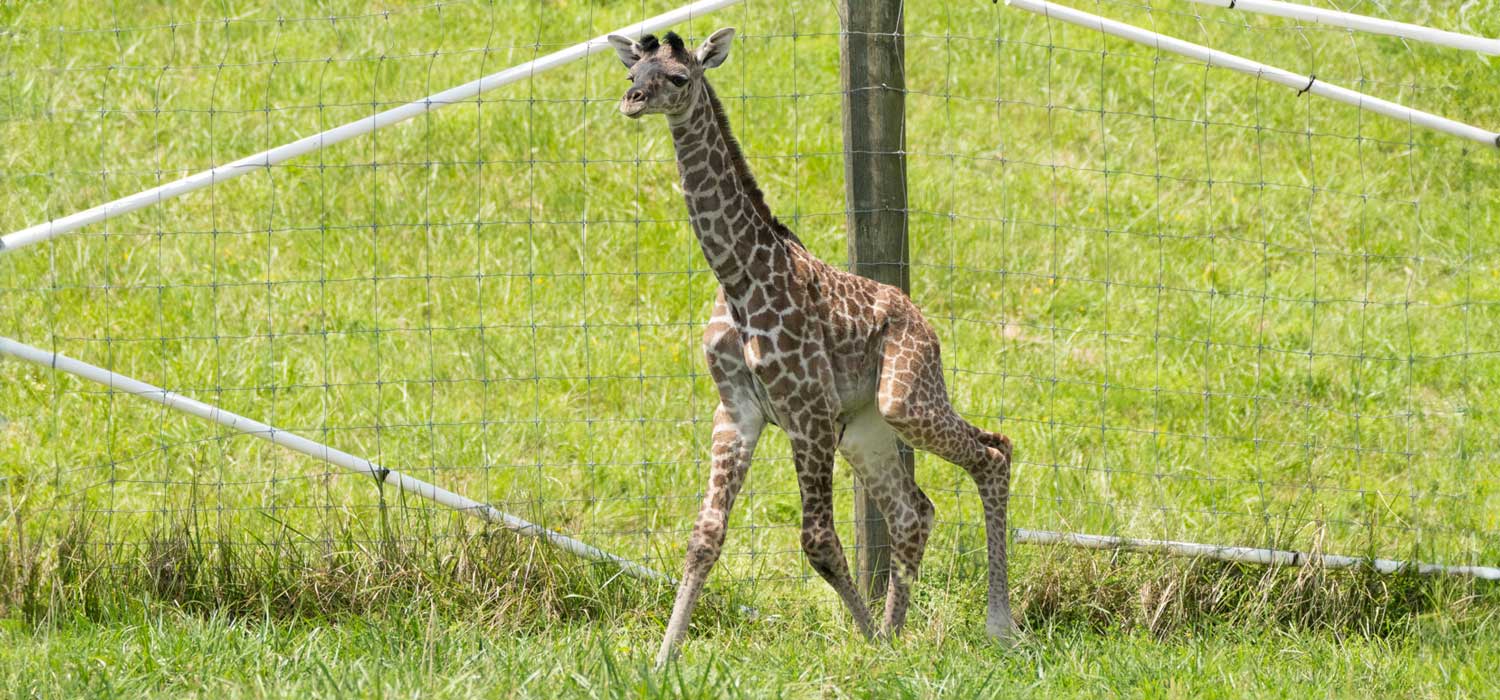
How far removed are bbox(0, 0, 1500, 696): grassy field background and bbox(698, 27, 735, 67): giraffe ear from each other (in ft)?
2.81

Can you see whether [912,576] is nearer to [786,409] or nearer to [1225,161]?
[786,409]

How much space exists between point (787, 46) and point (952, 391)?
370cm

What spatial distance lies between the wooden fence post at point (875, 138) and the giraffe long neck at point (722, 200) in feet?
2.58

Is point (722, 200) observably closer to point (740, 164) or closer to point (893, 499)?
point (740, 164)

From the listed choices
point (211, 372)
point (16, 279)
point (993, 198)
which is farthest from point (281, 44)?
point (993, 198)

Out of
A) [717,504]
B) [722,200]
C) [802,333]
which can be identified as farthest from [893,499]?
[722,200]

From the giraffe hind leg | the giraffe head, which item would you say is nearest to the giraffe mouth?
the giraffe head

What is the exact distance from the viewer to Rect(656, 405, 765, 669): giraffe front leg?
202 inches

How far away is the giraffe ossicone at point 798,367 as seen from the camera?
16.2 ft

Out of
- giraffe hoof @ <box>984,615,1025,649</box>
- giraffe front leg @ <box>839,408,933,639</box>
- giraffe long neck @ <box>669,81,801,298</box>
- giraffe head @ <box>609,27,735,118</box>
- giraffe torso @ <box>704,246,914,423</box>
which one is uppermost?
giraffe head @ <box>609,27,735,118</box>

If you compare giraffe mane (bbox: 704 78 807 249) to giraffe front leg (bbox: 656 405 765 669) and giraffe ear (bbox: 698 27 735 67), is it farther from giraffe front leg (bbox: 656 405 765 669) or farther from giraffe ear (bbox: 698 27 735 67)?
giraffe front leg (bbox: 656 405 765 669)

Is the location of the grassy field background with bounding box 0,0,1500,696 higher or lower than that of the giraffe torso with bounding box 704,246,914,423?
lower

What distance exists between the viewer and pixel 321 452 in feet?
19.1

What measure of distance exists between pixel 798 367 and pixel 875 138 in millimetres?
1158
